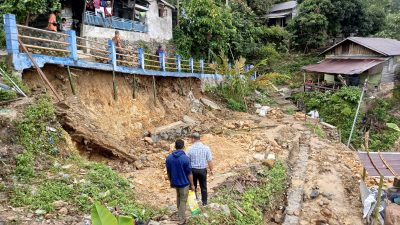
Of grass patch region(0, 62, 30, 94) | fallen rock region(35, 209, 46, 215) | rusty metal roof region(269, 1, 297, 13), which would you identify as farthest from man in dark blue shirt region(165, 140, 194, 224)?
rusty metal roof region(269, 1, 297, 13)

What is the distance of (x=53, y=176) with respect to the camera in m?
6.16

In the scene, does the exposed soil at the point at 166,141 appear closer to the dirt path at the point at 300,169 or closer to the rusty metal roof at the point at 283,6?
the dirt path at the point at 300,169

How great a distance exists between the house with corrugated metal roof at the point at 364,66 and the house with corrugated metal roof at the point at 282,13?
990 cm

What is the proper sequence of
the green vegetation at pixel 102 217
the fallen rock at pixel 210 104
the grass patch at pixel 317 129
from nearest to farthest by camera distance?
1. the green vegetation at pixel 102 217
2. the grass patch at pixel 317 129
3. the fallen rock at pixel 210 104

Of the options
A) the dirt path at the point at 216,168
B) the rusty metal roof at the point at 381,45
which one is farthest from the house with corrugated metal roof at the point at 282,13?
the dirt path at the point at 216,168

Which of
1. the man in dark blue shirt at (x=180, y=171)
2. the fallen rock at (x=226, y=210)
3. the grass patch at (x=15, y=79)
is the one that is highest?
the grass patch at (x=15, y=79)

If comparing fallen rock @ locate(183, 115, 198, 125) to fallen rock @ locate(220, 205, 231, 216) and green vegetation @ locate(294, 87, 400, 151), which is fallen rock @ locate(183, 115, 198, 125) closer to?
fallen rock @ locate(220, 205, 231, 216)

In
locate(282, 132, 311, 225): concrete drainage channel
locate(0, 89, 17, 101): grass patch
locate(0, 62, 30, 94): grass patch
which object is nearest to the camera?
locate(0, 89, 17, 101): grass patch

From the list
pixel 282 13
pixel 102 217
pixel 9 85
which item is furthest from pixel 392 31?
pixel 102 217

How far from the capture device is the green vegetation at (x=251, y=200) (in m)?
6.18

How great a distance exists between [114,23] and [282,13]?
23.0 meters

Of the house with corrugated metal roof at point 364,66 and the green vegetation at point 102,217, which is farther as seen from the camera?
the house with corrugated metal roof at point 364,66

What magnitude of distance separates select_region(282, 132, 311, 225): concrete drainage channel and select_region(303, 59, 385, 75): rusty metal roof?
8727 mm

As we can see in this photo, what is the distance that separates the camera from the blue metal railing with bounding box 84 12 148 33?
14.6 metres
